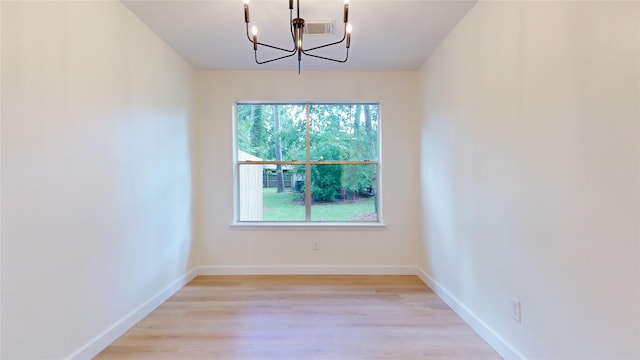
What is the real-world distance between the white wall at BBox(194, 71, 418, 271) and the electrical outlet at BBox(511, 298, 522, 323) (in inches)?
69.8

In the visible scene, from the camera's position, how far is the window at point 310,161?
12.2 ft

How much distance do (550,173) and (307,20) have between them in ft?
6.64

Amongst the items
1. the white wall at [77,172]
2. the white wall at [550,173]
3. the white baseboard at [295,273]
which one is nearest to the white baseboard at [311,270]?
the white baseboard at [295,273]

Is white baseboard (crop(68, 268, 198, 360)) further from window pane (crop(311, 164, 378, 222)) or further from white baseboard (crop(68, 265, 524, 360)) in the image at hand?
window pane (crop(311, 164, 378, 222))

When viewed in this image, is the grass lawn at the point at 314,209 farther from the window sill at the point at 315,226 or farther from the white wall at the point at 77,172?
the white wall at the point at 77,172

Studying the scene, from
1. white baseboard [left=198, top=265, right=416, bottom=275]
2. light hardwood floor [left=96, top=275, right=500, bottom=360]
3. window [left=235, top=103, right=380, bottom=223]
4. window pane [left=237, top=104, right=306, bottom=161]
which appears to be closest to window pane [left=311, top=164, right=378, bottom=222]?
window [left=235, top=103, right=380, bottom=223]

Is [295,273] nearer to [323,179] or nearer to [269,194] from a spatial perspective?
[269,194]

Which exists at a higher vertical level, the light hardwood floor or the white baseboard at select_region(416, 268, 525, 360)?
the white baseboard at select_region(416, 268, 525, 360)

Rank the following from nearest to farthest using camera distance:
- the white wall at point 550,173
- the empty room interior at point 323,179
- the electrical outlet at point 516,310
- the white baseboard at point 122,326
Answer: the white wall at point 550,173, the empty room interior at point 323,179, the electrical outlet at point 516,310, the white baseboard at point 122,326

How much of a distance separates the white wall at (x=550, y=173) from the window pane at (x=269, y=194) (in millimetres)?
1908

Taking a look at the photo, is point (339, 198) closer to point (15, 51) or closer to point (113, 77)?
point (113, 77)

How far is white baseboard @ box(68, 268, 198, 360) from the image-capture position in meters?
1.85

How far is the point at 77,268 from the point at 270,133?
7.89 ft

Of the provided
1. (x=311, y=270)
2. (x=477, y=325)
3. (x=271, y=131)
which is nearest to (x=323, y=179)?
(x=271, y=131)
